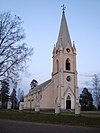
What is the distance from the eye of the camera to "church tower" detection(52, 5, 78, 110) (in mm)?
50250

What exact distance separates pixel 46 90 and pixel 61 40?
45.3 ft

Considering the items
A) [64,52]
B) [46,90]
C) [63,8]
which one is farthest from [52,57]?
[63,8]

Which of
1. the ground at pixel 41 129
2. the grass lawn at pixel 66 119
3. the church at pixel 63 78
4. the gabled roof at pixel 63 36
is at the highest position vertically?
the gabled roof at pixel 63 36

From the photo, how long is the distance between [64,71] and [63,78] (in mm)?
1919

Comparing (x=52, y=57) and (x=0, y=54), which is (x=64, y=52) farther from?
(x=0, y=54)

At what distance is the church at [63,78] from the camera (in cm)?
5053

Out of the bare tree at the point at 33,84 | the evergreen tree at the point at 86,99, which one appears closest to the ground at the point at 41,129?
the evergreen tree at the point at 86,99

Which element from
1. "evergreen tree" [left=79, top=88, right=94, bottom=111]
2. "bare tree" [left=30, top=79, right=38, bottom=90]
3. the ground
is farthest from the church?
"bare tree" [left=30, top=79, right=38, bottom=90]

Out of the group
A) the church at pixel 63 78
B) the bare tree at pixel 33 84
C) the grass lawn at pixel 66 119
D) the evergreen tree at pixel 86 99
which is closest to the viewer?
the grass lawn at pixel 66 119

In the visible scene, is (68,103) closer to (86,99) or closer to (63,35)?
(63,35)

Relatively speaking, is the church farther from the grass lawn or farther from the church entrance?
the grass lawn

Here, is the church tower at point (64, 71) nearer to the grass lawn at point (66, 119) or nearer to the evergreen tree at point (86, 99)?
the evergreen tree at point (86, 99)

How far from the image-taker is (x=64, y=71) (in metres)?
52.5

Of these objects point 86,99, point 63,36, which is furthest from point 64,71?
point 86,99
